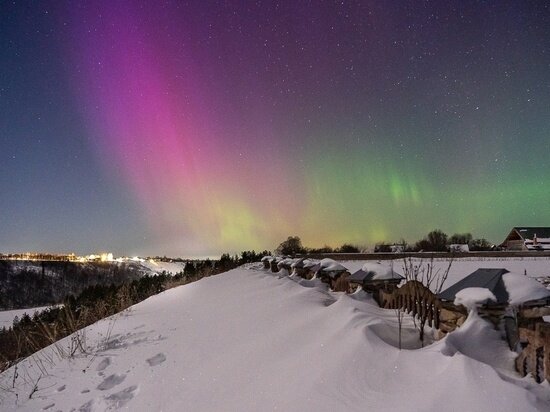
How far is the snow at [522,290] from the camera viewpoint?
3.12 metres

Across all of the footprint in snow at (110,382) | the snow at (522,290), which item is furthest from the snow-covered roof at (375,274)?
the footprint in snow at (110,382)

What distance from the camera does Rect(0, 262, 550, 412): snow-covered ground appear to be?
2461mm

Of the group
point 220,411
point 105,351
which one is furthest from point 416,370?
point 105,351

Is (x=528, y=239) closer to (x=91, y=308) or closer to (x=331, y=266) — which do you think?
(x=331, y=266)

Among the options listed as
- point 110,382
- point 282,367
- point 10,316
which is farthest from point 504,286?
point 10,316

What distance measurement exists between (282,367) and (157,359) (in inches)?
101

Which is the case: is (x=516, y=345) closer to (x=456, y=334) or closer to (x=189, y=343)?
(x=456, y=334)

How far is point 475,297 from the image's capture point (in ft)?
10.6

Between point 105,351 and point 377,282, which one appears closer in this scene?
point 377,282

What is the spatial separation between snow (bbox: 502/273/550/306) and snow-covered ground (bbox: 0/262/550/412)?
1.14 ft

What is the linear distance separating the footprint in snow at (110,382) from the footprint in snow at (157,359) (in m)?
0.40

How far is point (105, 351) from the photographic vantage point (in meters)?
6.62

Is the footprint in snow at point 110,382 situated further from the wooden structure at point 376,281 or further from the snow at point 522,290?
the snow at point 522,290

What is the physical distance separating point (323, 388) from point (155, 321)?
643 cm
